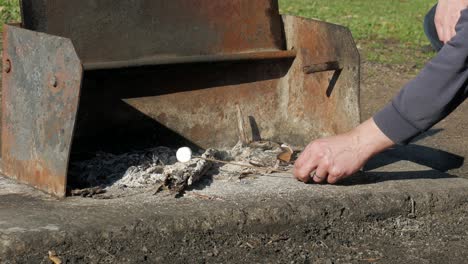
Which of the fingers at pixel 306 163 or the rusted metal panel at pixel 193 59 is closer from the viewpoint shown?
the fingers at pixel 306 163

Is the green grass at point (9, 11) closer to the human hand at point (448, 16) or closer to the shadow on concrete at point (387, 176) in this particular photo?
the shadow on concrete at point (387, 176)

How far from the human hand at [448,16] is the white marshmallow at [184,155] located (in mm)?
1585

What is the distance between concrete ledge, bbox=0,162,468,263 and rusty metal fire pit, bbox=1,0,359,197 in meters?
0.31

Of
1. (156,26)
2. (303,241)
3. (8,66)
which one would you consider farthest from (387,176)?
(8,66)

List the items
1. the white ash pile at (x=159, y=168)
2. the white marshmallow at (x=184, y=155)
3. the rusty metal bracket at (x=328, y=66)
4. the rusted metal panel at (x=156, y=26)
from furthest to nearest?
the rusty metal bracket at (x=328, y=66) < the white marshmallow at (x=184, y=155) < the rusted metal panel at (x=156, y=26) < the white ash pile at (x=159, y=168)

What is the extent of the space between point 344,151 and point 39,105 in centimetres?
139

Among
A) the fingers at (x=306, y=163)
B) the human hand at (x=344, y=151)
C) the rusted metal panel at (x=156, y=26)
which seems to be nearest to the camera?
the human hand at (x=344, y=151)

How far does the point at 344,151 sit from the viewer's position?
329 cm

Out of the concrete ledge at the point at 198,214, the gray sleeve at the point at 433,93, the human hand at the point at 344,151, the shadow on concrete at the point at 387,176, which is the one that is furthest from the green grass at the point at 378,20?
the gray sleeve at the point at 433,93

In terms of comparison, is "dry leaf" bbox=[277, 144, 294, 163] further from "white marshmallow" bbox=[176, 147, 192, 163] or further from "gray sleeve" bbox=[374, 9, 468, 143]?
"gray sleeve" bbox=[374, 9, 468, 143]

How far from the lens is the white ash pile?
13.0 ft

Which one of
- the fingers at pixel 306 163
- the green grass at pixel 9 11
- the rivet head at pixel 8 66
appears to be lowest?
the green grass at pixel 9 11

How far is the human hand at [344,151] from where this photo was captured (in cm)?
316

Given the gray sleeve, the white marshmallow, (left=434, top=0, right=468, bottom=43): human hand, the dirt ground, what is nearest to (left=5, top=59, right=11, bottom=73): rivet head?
the dirt ground
